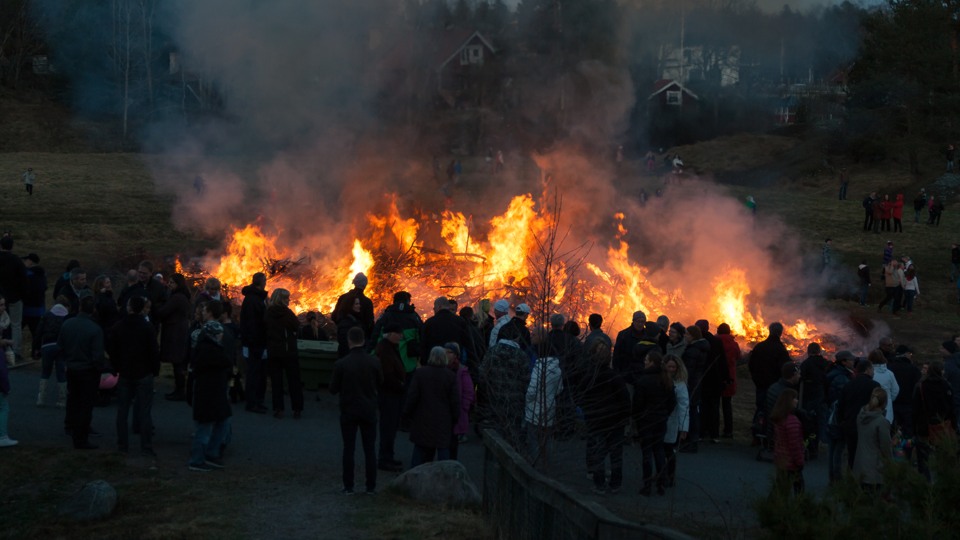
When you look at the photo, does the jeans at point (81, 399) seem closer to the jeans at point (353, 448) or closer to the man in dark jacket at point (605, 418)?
the jeans at point (353, 448)

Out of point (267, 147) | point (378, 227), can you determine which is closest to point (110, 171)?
point (267, 147)

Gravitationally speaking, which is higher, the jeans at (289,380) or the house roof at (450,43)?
the house roof at (450,43)

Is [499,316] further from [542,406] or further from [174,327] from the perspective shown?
[174,327]

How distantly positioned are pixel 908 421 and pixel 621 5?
58.2 feet

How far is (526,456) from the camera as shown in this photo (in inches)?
365

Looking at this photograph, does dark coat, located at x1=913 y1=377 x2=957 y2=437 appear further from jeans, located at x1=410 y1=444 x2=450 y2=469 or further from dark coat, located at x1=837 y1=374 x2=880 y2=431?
jeans, located at x1=410 y1=444 x2=450 y2=469

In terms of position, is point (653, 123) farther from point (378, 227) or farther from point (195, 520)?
point (195, 520)

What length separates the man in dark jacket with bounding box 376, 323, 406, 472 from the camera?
10413mm

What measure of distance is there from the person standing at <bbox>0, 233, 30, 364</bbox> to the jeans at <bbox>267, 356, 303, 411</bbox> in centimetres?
472

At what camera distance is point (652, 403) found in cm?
1023

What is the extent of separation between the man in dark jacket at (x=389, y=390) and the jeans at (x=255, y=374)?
2529 mm

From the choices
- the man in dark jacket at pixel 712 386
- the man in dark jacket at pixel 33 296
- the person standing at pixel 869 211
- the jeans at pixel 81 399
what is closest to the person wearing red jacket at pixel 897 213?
the person standing at pixel 869 211

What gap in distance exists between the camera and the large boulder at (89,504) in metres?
8.62

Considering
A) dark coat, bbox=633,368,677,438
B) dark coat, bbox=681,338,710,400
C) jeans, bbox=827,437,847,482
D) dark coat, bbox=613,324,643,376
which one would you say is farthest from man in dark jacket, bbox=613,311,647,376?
jeans, bbox=827,437,847,482
